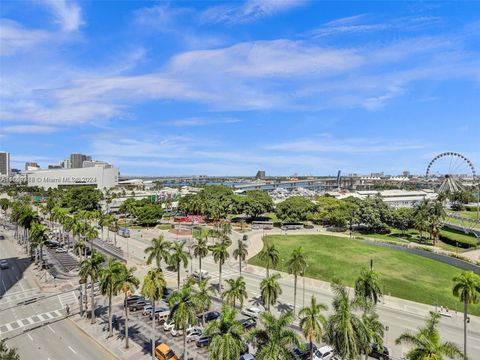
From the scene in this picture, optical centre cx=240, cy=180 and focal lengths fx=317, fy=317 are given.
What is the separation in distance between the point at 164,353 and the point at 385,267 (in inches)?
2243

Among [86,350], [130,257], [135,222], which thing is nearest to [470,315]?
[86,350]

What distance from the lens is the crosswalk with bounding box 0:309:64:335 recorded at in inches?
1832

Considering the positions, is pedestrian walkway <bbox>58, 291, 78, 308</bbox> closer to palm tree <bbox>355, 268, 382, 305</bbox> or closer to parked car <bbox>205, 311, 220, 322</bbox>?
parked car <bbox>205, 311, 220, 322</bbox>

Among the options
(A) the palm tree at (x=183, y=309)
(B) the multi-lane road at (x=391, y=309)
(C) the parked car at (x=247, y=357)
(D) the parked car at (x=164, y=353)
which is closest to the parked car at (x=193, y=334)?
(D) the parked car at (x=164, y=353)

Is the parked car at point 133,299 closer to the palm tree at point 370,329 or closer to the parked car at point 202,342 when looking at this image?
the parked car at point 202,342

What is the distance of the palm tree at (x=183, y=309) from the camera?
113 ft

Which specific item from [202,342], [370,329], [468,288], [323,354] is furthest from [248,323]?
[468,288]

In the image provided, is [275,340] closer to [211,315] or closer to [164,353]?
[164,353]

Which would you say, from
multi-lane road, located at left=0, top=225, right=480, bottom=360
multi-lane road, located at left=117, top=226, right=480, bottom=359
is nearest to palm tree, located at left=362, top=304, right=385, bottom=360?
multi-lane road, located at left=117, top=226, right=480, bottom=359

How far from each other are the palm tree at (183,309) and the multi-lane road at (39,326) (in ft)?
38.2

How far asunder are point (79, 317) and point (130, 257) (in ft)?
113

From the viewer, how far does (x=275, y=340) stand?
27.1m

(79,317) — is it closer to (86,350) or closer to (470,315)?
(86,350)

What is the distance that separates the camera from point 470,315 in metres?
51.9
